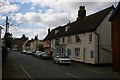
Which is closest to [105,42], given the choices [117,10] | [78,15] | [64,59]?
[64,59]

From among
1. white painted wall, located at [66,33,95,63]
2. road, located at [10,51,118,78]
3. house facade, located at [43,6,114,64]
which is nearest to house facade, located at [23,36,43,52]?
white painted wall, located at [66,33,95,63]

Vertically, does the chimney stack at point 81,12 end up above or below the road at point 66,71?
above

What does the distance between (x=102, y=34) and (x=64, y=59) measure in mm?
6949

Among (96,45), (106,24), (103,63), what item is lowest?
(103,63)

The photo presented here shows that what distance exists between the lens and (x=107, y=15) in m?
38.1

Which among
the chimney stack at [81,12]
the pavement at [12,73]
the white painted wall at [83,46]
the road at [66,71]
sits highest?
the chimney stack at [81,12]

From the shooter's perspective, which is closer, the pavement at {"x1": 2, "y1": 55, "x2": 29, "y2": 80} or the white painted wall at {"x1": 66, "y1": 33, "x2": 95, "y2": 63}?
the pavement at {"x1": 2, "y1": 55, "x2": 29, "y2": 80}

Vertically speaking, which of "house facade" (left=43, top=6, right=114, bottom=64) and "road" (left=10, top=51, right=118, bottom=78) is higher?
"house facade" (left=43, top=6, right=114, bottom=64)

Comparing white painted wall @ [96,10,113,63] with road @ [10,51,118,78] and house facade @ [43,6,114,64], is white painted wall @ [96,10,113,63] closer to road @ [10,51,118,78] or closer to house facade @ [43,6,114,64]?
house facade @ [43,6,114,64]

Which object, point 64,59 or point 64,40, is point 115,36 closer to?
point 64,59

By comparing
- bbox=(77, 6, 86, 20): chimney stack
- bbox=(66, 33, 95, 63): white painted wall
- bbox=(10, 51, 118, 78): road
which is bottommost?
bbox=(10, 51, 118, 78): road

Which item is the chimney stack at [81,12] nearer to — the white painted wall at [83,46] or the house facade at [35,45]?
the white painted wall at [83,46]

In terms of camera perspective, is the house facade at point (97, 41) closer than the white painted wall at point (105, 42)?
Yes

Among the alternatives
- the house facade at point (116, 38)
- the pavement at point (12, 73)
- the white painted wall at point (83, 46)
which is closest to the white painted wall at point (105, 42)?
the white painted wall at point (83, 46)
